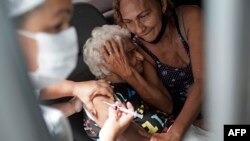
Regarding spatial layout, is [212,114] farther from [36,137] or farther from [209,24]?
[36,137]

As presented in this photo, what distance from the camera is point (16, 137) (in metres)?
0.50

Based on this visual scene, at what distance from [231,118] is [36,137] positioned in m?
0.28

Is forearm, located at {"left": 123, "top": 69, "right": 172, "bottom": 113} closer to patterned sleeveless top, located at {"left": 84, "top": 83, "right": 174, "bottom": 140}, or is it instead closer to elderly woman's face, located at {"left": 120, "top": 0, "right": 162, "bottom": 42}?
patterned sleeveless top, located at {"left": 84, "top": 83, "right": 174, "bottom": 140}

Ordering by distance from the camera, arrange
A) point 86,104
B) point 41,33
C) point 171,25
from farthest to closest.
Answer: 1. point 171,25
2. point 86,104
3. point 41,33

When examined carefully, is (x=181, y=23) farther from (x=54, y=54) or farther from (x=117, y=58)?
(x=54, y=54)

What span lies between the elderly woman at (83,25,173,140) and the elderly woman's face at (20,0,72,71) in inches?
24.2

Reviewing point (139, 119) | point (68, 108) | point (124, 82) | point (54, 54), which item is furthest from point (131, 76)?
point (54, 54)

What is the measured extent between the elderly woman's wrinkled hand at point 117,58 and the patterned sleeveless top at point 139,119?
0.19ft

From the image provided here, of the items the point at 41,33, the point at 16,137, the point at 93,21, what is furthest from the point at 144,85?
the point at 16,137

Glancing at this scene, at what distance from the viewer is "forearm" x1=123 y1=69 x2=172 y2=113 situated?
4.76 feet

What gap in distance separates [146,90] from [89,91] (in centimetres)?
25

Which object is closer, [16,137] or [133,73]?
[16,137]

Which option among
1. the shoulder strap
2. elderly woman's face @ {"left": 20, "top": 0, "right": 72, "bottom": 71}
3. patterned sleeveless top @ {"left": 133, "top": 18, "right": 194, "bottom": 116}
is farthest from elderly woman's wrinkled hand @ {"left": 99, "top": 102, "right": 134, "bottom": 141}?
elderly woman's face @ {"left": 20, "top": 0, "right": 72, "bottom": 71}

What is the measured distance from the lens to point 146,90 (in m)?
1.46
